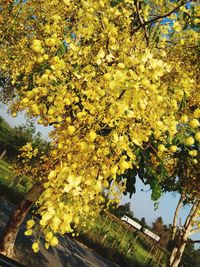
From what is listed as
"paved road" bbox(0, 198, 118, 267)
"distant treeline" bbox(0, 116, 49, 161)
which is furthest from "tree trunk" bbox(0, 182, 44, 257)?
"distant treeline" bbox(0, 116, 49, 161)

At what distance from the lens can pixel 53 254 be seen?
10.2m

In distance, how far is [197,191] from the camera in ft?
21.7

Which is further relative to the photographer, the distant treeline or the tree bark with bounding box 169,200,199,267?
the distant treeline

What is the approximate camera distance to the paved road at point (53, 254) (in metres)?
8.41

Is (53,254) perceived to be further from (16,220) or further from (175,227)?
(175,227)

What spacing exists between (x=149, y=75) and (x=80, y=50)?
2.24 feet

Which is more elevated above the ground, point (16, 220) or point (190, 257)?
point (190, 257)

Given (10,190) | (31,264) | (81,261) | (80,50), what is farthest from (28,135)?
(80,50)

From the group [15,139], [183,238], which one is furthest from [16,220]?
[15,139]

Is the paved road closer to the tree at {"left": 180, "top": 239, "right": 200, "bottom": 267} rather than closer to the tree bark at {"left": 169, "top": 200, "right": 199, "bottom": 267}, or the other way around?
the tree bark at {"left": 169, "top": 200, "right": 199, "bottom": 267}

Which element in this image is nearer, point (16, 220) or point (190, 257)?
point (16, 220)

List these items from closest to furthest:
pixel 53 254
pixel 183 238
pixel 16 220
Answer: pixel 16 220, pixel 183 238, pixel 53 254

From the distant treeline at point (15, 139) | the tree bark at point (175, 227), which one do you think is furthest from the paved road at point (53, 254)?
the distant treeline at point (15, 139)

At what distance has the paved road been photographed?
8414mm
